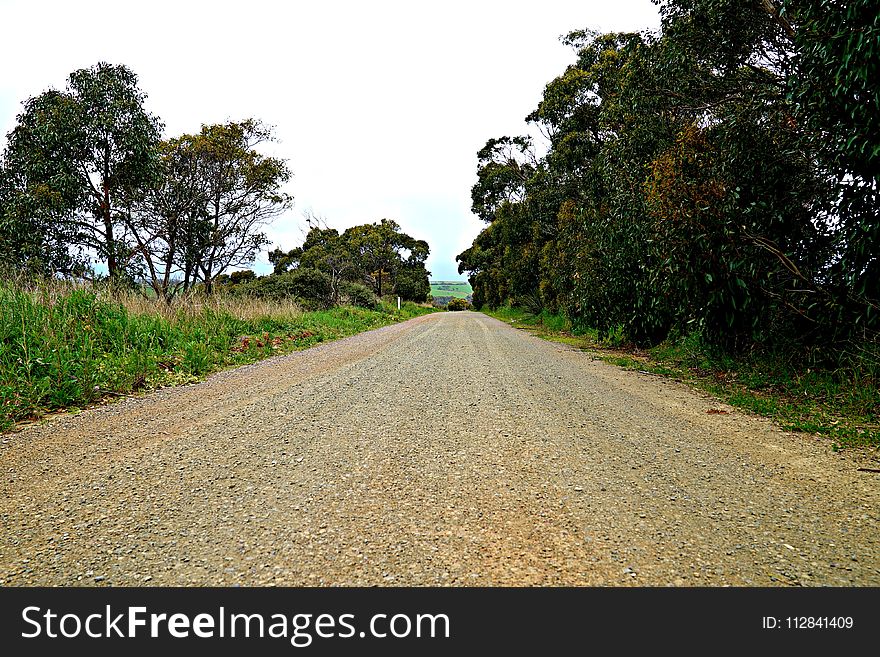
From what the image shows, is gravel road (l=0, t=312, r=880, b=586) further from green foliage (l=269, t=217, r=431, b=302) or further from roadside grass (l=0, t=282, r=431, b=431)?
green foliage (l=269, t=217, r=431, b=302)

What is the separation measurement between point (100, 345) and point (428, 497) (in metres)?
6.35

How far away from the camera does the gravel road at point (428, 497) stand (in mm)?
1802

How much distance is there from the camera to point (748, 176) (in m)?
5.77

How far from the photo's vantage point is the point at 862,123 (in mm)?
4051

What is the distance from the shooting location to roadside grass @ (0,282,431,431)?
4.65m

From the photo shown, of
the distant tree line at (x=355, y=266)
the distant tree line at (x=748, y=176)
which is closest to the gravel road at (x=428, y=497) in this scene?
the distant tree line at (x=748, y=176)

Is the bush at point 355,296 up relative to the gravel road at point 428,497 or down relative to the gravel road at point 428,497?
up

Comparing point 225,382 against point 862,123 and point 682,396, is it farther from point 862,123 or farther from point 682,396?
point 862,123

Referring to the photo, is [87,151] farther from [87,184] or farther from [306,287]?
[306,287]

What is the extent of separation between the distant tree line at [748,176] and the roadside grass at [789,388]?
1.24 feet

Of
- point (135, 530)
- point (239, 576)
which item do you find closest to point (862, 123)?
point (239, 576)

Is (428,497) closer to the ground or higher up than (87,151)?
closer to the ground

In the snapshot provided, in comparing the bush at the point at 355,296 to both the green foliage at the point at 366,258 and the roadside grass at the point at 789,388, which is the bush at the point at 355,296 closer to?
the green foliage at the point at 366,258

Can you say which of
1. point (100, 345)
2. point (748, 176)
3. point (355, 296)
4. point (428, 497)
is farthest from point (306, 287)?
point (428, 497)
